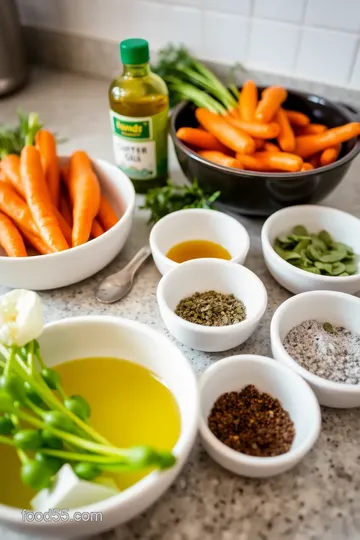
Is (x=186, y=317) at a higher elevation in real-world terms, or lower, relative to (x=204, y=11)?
lower

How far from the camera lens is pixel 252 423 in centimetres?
58

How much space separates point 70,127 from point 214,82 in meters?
0.41

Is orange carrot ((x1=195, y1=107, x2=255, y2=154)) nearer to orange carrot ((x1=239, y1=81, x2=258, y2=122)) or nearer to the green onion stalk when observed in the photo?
orange carrot ((x1=239, y1=81, x2=258, y2=122))

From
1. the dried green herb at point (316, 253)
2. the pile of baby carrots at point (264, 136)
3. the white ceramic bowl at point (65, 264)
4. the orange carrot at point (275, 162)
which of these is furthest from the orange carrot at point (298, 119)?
the white ceramic bowl at point (65, 264)

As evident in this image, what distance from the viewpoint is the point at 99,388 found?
61cm

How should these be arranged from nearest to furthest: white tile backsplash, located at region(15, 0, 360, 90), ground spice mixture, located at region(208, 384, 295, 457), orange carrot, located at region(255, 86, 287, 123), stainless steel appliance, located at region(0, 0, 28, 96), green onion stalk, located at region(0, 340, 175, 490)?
green onion stalk, located at region(0, 340, 175, 490) < ground spice mixture, located at region(208, 384, 295, 457) < orange carrot, located at region(255, 86, 287, 123) < white tile backsplash, located at region(15, 0, 360, 90) < stainless steel appliance, located at region(0, 0, 28, 96)

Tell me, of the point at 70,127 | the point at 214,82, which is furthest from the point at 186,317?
the point at 70,127

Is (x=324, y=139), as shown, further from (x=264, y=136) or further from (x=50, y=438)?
(x=50, y=438)

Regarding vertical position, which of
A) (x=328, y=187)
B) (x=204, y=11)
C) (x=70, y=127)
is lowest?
(x=70, y=127)

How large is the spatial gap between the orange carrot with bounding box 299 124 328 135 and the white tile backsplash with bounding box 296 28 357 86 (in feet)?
0.73

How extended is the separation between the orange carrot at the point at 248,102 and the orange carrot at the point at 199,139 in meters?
0.07

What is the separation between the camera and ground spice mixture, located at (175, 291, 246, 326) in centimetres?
70

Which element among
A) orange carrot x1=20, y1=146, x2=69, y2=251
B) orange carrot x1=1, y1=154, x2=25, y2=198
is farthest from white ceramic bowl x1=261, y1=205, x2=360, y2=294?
orange carrot x1=1, y1=154, x2=25, y2=198

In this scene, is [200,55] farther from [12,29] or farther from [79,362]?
[79,362]
